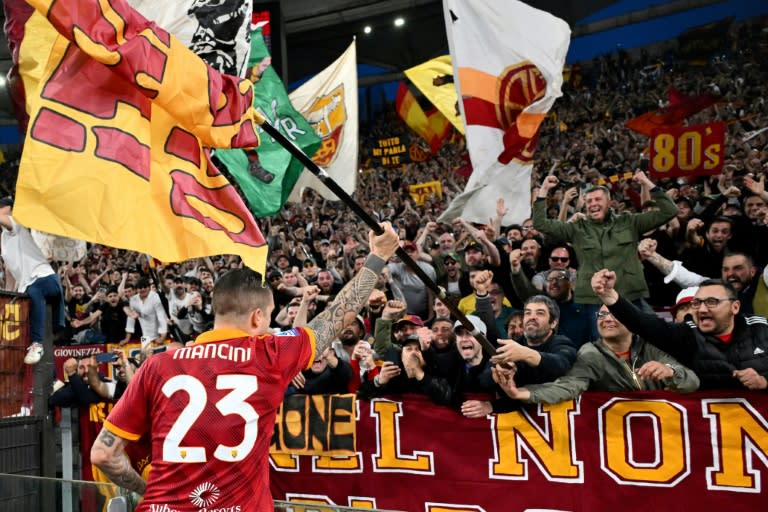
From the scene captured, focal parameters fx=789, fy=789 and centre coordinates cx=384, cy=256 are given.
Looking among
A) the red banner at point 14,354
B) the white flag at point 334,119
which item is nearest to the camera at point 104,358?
the red banner at point 14,354

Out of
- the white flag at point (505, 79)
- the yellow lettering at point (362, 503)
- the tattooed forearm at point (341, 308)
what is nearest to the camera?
the tattooed forearm at point (341, 308)

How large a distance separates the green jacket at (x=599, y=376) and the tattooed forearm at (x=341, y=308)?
2110 mm

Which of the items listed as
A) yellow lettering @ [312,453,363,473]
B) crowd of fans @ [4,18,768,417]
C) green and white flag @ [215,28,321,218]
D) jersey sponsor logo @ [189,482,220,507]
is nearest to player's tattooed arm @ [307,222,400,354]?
jersey sponsor logo @ [189,482,220,507]

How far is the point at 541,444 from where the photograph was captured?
5.16 meters

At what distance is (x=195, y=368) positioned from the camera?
2828 mm

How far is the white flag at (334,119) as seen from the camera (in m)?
11.2

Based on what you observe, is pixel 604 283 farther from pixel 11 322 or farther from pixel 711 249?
pixel 11 322

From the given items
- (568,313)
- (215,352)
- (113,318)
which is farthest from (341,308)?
(113,318)

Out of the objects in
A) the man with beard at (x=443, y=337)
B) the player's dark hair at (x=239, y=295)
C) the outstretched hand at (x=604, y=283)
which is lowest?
the man with beard at (x=443, y=337)

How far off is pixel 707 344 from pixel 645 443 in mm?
724

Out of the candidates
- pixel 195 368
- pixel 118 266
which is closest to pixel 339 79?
pixel 118 266

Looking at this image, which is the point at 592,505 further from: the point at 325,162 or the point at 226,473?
the point at 325,162

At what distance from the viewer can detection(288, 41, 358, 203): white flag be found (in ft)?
36.9

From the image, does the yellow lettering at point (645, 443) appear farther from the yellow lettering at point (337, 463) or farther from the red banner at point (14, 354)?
the red banner at point (14, 354)
